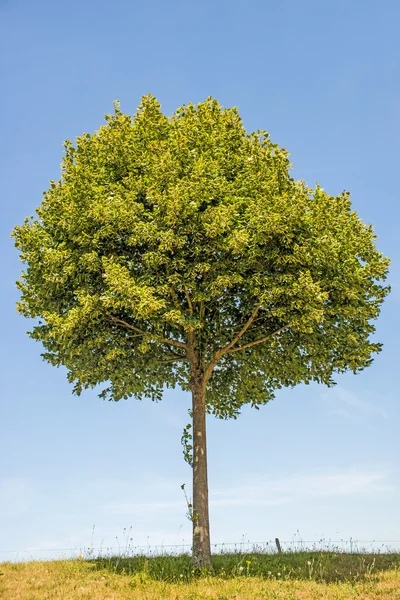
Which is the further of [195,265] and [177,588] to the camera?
[195,265]

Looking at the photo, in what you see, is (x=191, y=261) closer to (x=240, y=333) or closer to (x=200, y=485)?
(x=240, y=333)

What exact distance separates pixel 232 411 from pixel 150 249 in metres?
9.66

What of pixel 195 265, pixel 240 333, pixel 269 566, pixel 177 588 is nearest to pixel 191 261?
pixel 195 265

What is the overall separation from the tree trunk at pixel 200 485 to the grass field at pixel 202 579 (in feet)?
2.12

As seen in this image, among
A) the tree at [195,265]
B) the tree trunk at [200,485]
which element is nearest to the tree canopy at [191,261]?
the tree at [195,265]

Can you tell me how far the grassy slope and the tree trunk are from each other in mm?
1447

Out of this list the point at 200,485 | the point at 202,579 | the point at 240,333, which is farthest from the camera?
the point at 240,333

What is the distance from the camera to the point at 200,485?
759 inches

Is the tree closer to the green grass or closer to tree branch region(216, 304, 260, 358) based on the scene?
tree branch region(216, 304, 260, 358)

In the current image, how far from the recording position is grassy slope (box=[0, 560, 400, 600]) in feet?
50.0

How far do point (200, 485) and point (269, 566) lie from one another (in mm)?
3965

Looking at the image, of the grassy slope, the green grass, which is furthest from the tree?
the grassy slope

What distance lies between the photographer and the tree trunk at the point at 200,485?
18516 millimetres

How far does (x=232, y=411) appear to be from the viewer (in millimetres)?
24422
